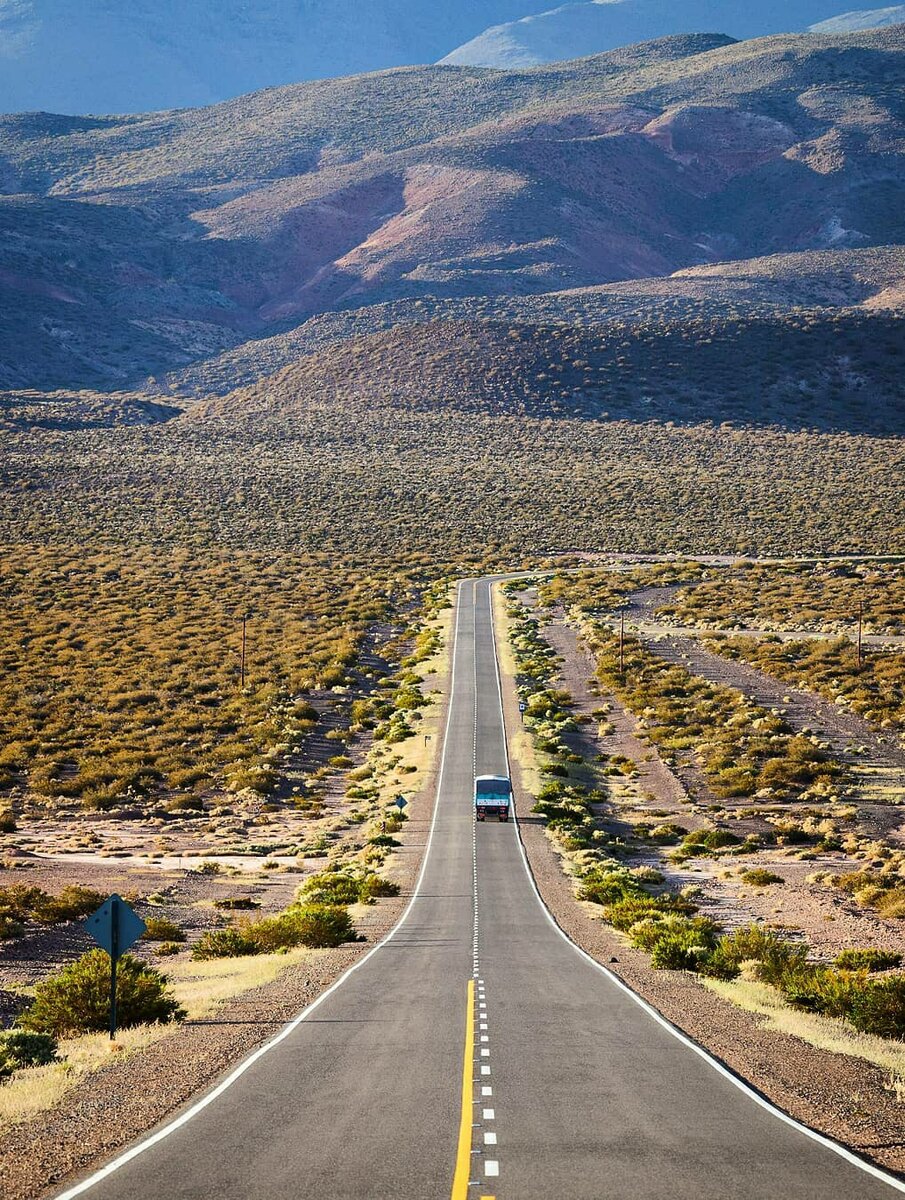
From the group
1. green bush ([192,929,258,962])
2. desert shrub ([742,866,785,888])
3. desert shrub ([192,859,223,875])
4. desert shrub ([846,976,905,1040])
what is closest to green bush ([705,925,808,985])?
desert shrub ([846,976,905,1040])

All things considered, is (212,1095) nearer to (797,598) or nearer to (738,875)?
(738,875)

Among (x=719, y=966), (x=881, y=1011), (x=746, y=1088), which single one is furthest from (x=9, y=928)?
(x=746, y=1088)

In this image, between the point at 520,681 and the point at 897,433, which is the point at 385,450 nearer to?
the point at 897,433

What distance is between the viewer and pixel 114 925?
1414cm

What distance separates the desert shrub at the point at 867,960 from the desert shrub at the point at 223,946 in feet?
36.0

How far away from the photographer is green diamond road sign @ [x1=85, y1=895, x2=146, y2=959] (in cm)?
1413

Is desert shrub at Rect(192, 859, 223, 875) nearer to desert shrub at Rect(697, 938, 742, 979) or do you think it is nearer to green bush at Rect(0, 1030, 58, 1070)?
desert shrub at Rect(697, 938, 742, 979)

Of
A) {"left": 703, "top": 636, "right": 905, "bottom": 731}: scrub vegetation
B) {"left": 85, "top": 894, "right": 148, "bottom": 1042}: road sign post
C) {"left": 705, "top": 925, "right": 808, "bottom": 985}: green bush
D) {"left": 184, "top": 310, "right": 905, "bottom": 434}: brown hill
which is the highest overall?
{"left": 184, "top": 310, "right": 905, "bottom": 434}: brown hill

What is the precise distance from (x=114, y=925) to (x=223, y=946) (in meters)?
9.17

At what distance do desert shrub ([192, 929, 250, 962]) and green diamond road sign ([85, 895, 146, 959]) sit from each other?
864cm

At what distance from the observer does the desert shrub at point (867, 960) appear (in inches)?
853

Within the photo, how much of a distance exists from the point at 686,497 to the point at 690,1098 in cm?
10837

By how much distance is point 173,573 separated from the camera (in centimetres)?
9200

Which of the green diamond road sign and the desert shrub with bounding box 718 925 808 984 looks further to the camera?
the desert shrub with bounding box 718 925 808 984
